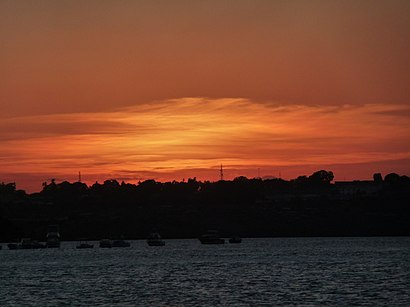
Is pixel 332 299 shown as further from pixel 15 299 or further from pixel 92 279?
pixel 92 279

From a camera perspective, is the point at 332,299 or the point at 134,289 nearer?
the point at 332,299

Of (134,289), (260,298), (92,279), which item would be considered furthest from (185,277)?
(260,298)

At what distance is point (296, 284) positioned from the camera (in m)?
137

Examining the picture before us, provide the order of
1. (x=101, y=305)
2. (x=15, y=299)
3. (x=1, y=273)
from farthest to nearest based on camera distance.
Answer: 1. (x=1, y=273)
2. (x=15, y=299)
3. (x=101, y=305)

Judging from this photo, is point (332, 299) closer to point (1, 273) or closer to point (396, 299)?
point (396, 299)

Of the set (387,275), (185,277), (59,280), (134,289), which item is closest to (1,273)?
(59,280)

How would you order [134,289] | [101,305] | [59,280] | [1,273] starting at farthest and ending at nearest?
1. [1,273]
2. [59,280]
3. [134,289]
4. [101,305]

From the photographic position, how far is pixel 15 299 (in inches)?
4702

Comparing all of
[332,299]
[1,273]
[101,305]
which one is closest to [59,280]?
[1,273]

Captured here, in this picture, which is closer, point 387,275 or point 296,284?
point 296,284

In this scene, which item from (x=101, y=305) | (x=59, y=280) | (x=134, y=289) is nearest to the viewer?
(x=101, y=305)

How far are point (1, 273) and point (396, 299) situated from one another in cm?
9002

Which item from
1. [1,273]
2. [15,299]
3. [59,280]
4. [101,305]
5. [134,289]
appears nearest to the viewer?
[101,305]

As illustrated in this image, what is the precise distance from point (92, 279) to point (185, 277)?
14.4 m
